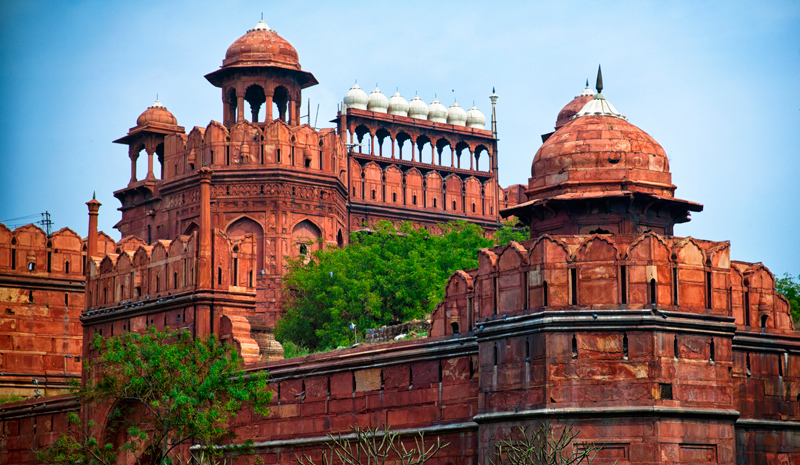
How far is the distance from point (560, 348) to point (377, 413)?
5.01 meters

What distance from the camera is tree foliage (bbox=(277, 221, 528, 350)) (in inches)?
1474

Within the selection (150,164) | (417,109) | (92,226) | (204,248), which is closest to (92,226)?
(92,226)

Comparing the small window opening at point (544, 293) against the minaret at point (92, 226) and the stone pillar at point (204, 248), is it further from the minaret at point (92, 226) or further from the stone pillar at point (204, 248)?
the minaret at point (92, 226)

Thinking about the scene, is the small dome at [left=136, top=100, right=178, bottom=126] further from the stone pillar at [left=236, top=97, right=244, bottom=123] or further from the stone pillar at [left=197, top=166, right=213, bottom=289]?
the stone pillar at [left=197, top=166, right=213, bottom=289]

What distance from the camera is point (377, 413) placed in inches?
993

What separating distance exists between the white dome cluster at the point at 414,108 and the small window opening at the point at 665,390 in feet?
91.1

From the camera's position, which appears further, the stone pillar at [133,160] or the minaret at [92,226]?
the stone pillar at [133,160]

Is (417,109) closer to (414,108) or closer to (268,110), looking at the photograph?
(414,108)

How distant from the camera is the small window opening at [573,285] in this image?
70.1ft

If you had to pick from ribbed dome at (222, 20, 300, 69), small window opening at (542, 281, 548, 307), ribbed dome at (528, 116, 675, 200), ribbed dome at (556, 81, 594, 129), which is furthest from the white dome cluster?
small window opening at (542, 281, 548, 307)

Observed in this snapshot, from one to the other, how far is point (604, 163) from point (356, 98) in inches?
994

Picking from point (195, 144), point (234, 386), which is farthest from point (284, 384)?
point (195, 144)

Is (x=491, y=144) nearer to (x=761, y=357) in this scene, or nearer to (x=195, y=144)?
(x=195, y=144)

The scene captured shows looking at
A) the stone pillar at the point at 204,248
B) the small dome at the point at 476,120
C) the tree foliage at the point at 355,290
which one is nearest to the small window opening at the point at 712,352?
the stone pillar at the point at 204,248
